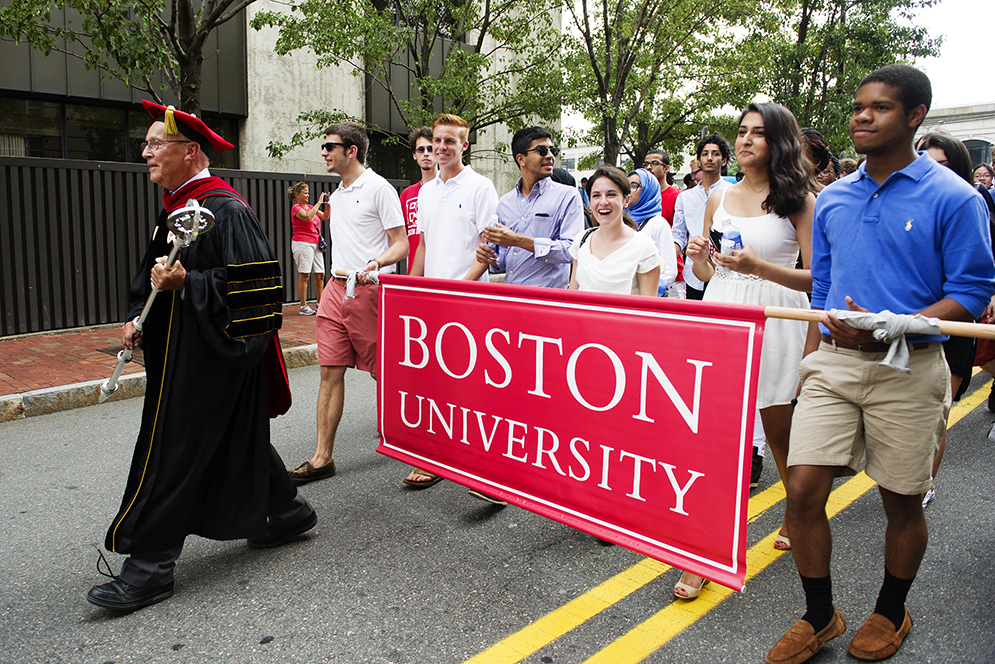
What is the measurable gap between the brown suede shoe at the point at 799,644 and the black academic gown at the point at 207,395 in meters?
2.10

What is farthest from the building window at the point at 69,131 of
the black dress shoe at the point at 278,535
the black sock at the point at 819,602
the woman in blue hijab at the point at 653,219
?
the black sock at the point at 819,602

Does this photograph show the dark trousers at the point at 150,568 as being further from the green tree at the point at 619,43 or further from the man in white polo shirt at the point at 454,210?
the green tree at the point at 619,43

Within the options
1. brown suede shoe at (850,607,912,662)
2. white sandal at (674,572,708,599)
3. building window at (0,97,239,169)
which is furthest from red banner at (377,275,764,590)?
building window at (0,97,239,169)

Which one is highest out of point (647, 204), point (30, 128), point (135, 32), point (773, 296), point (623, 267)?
point (135, 32)

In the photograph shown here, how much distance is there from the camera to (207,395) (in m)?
3.19

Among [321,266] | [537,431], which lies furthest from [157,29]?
[537,431]

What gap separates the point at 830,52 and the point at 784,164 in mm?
18413

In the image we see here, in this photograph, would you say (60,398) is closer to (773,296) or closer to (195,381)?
(195,381)

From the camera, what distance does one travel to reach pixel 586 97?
14.5m

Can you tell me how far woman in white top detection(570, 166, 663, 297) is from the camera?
12.3 ft

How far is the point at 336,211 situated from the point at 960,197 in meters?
3.54

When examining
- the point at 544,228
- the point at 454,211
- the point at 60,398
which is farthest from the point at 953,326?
the point at 60,398

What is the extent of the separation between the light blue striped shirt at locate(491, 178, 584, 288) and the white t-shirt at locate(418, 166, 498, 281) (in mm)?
191

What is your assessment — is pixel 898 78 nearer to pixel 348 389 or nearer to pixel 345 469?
pixel 345 469
